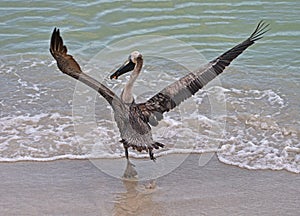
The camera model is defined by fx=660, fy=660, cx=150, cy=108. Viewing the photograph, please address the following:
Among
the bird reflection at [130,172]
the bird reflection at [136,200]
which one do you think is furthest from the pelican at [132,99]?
the bird reflection at [136,200]

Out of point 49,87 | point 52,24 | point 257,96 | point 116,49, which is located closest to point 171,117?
point 257,96

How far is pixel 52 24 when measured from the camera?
34.0ft

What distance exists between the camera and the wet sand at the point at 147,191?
546cm

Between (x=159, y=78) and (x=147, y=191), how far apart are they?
2892 millimetres

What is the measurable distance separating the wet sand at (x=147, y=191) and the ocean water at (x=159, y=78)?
0.25 meters

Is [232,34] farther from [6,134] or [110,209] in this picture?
[110,209]

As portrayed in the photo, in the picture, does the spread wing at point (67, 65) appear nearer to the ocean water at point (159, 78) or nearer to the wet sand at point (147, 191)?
the wet sand at point (147, 191)

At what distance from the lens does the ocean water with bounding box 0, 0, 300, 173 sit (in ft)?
22.2

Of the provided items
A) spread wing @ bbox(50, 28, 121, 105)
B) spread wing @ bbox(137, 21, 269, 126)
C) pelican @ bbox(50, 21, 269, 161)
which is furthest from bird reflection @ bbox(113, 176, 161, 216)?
spread wing @ bbox(50, 28, 121, 105)

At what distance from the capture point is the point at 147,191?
5.82m

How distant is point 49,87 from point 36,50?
138 cm

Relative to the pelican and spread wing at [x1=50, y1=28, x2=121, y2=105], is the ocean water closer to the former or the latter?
the pelican

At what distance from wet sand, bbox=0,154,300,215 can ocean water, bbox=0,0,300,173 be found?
0.25 metres

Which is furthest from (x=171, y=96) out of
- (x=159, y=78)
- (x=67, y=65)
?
(x=159, y=78)
